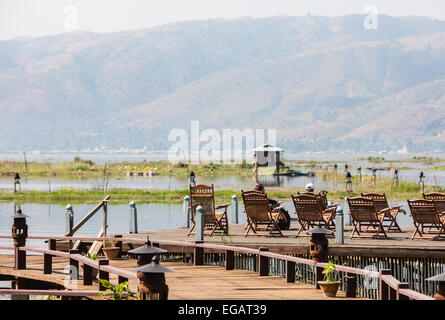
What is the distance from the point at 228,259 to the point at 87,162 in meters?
70.8

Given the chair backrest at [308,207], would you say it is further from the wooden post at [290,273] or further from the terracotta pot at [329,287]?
the terracotta pot at [329,287]

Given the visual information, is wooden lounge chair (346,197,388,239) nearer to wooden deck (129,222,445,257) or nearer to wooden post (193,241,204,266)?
wooden deck (129,222,445,257)

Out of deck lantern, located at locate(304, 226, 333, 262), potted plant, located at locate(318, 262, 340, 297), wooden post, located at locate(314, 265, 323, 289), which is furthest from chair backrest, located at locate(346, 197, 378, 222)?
potted plant, located at locate(318, 262, 340, 297)

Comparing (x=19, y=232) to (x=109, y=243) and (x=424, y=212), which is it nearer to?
(x=109, y=243)

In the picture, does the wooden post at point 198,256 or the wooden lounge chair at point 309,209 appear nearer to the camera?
the wooden post at point 198,256

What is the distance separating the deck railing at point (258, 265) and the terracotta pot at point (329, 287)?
7.8 inches

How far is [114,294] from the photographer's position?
25.9 feet

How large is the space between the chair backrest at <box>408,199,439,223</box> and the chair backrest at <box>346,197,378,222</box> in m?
0.73

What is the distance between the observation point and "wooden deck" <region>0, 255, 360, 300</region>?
31.9 feet

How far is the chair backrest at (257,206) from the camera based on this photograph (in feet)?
48.3

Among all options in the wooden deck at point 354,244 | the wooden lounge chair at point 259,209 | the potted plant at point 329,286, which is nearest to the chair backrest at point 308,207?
the wooden deck at point 354,244

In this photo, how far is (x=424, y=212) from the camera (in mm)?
14055
